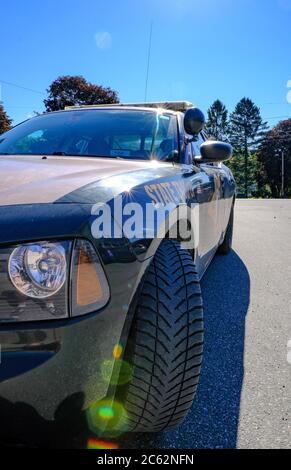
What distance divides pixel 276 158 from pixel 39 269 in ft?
195

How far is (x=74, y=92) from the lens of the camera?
1125 inches

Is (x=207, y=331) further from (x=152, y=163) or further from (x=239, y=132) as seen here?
(x=239, y=132)

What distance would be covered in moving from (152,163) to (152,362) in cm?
112

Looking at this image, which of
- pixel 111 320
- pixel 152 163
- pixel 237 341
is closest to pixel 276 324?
pixel 237 341

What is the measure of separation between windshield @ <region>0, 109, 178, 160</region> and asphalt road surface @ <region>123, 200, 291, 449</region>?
1.18 metres

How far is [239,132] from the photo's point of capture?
63969 millimetres

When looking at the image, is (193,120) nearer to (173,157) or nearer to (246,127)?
(173,157)

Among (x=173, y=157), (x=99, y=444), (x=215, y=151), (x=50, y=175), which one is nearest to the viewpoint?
(x=99, y=444)

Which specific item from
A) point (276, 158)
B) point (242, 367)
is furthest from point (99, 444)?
point (276, 158)

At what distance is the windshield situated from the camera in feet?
7.85

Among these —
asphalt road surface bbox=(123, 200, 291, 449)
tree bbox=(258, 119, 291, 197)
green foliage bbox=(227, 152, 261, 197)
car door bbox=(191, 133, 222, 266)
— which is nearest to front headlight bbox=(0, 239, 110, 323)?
asphalt road surface bbox=(123, 200, 291, 449)

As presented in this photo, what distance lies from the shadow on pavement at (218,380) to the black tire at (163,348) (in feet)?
0.45

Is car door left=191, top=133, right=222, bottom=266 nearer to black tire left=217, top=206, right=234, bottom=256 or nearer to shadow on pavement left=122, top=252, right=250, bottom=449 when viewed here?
shadow on pavement left=122, top=252, right=250, bottom=449

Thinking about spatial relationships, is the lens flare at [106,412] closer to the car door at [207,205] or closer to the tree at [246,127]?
the car door at [207,205]
